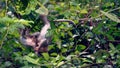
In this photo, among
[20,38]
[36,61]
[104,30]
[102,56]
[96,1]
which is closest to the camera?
[36,61]

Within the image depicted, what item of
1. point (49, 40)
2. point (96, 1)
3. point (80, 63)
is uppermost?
point (96, 1)

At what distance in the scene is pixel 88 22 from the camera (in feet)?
7.20

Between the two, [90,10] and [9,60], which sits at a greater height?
[90,10]

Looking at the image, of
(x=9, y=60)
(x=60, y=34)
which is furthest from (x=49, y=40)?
(x=9, y=60)

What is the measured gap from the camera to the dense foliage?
1715 millimetres

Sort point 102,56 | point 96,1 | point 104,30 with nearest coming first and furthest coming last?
point 102,56 < point 104,30 < point 96,1

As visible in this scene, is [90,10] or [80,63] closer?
[80,63]

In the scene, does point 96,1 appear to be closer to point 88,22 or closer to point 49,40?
point 88,22

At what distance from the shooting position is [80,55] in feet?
6.26

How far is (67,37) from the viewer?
213 centimetres

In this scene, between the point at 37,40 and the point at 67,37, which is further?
the point at 67,37

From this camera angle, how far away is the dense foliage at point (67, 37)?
5.63 ft

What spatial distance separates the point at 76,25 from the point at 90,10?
0.48 feet

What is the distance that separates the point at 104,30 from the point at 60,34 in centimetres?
32
